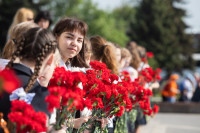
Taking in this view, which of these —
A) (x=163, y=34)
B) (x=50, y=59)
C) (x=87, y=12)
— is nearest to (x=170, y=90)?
(x=50, y=59)

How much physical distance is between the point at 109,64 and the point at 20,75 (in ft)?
7.34

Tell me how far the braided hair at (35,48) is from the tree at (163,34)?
116 ft

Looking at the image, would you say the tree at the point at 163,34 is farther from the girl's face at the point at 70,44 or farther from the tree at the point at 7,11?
the girl's face at the point at 70,44

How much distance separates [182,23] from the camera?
38.6 meters

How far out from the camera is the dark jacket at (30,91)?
5.96 ft

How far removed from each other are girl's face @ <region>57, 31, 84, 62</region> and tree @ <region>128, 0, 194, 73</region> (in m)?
34.2

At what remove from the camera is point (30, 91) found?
1.85 meters

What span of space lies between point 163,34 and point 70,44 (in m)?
35.0

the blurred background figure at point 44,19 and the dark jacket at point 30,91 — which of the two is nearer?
the dark jacket at point 30,91

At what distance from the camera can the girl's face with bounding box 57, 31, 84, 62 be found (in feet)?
10.1

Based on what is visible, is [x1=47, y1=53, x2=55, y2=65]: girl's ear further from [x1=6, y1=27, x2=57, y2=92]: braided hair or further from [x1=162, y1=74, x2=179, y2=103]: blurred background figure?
[x1=162, y1=74, x2=179, y2=103]: blurred background figure

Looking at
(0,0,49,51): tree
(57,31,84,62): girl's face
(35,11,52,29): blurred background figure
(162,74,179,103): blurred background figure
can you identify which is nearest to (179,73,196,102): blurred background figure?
(162,74,179,103): blurred background figure

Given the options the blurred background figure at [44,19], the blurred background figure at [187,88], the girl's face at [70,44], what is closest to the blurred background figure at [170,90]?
the blurred background figure at [187,88]

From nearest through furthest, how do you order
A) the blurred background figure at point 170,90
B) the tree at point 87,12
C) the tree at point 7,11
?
the blurred background figure at point 170,90, the tree at point 7,11, the tree at point 87,12
